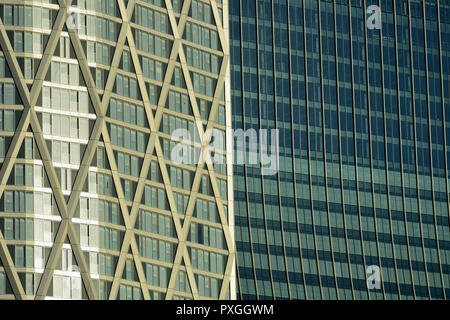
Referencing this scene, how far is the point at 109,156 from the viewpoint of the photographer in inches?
7077

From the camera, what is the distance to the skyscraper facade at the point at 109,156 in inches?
6885

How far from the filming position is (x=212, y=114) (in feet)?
633

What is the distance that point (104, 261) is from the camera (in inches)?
6983

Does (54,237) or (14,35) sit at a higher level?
(14,35)

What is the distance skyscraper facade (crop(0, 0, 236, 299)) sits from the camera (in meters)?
175

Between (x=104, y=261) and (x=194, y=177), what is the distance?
1804 centimetres
